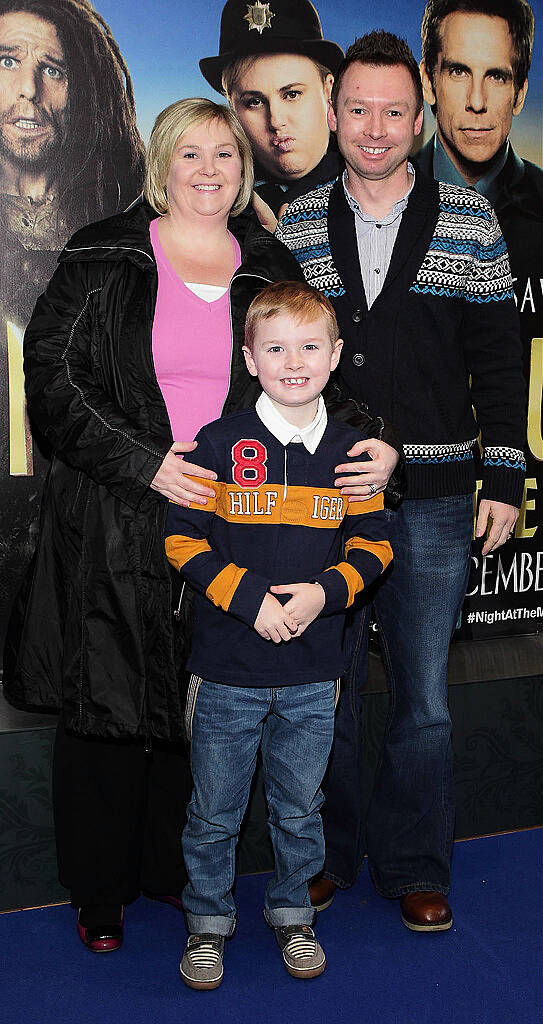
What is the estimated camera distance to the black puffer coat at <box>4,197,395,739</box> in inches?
72.6

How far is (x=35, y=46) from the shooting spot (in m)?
2.44

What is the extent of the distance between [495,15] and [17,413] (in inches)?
71.9

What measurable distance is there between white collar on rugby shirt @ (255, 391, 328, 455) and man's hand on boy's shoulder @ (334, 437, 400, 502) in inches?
2.7

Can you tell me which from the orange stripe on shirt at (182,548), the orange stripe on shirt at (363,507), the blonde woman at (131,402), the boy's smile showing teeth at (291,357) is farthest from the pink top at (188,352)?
the orange stripe on shirt at (363,507)

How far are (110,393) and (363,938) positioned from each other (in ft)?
4.22

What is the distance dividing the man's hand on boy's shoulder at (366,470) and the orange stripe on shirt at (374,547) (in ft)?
0.27

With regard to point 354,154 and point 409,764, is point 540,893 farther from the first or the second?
point 354,154

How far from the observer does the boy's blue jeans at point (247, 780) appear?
6.09 ft

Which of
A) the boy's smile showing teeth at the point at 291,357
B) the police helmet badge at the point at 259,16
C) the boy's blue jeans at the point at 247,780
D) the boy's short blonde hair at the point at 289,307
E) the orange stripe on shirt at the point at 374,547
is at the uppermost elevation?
the police helmet badge at the point at 259,16

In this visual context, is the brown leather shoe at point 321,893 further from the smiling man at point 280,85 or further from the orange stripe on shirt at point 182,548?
the smiling man at point 280,85

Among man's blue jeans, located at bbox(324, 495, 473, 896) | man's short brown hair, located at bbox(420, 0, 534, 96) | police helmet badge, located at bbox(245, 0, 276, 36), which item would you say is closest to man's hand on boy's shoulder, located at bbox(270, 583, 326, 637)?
man's blue jeans, located at bbox(324, 495, 473, 896)

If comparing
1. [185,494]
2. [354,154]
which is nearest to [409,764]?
[185,494]

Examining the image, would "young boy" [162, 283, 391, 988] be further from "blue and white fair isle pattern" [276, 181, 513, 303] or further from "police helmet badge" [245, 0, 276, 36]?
"police helmet badge" [245, 0, 276, 36]

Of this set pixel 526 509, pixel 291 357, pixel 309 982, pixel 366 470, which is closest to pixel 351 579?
pixel 366 470
